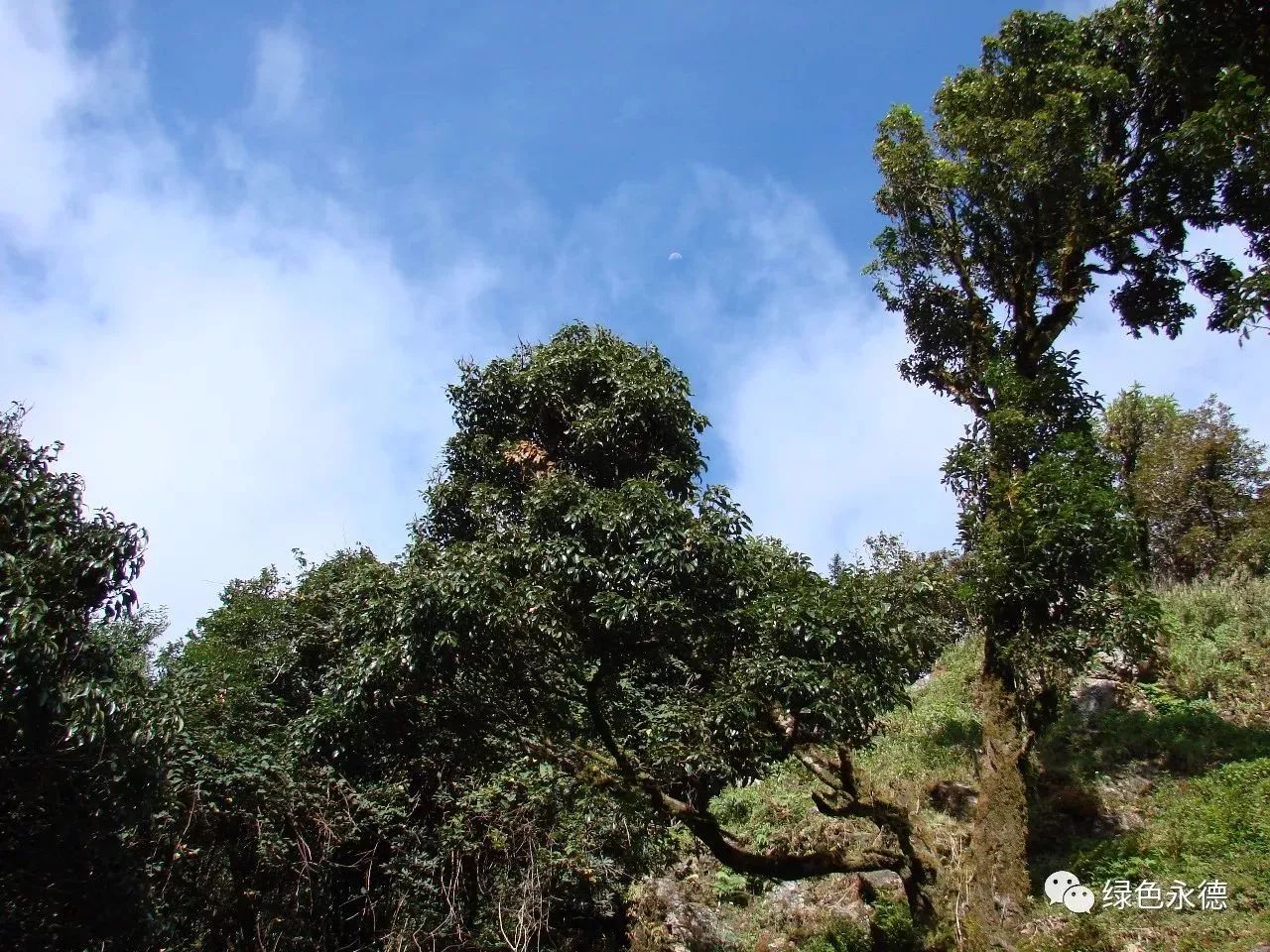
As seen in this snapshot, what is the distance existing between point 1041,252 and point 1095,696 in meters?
6.65

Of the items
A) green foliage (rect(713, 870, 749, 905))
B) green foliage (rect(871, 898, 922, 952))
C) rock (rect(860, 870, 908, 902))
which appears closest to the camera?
green foliage (rect(871, 898, 922, 952))

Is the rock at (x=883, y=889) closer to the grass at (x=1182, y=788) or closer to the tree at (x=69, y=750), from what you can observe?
the grass at (x=1182, y=788)

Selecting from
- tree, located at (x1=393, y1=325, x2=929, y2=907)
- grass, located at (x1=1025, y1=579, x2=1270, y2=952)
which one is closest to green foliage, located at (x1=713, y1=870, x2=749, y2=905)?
tree, located at (x1=393, y1=325, x2=929, y2=907)

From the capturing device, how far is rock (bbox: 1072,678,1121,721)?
12.9 m

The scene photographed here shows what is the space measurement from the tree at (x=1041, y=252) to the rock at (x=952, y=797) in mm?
2606

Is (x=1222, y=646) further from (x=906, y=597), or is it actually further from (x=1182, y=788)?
(x=906, y=597)

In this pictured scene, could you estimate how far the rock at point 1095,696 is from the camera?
42.2 ft

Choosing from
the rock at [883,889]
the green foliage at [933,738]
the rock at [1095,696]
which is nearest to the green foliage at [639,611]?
the rock at [883,889]

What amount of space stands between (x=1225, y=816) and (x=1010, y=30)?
1002 centimetres

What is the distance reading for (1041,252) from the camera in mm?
11797

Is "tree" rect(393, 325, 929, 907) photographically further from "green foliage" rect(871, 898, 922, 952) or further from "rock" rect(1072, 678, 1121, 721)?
"rock" rect(1072, 678, 1121, 721)

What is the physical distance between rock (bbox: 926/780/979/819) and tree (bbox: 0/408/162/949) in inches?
391

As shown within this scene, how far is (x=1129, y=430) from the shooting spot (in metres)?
23.5

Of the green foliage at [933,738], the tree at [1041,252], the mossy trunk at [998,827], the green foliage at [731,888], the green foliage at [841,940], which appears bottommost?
the green foliage at [841,940]
